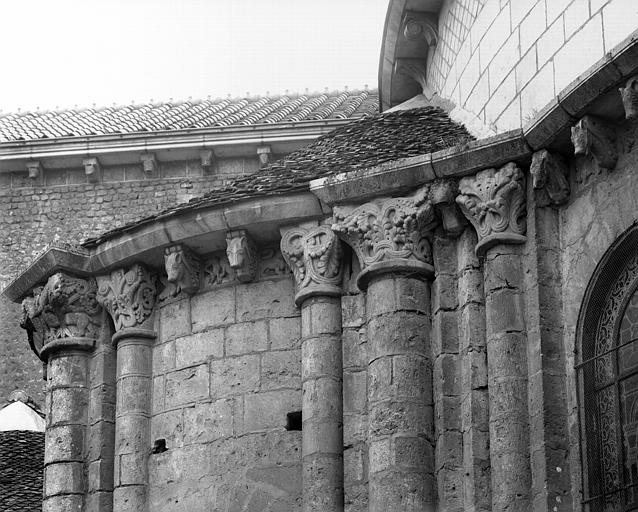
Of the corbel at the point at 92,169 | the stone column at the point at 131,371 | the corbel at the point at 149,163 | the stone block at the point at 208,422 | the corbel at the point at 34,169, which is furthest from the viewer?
the corbel at the point at 34,169

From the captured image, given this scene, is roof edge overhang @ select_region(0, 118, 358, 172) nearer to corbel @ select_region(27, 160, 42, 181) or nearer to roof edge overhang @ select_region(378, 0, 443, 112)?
corbel @ select_region(27, 160, 42, 181)

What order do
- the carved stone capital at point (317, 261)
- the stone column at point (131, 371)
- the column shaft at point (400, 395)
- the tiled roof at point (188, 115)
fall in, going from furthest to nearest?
the tiled roof at point (188, 115), the stone column at point (131, 371), the carved stone capital at point (317, 261), the column shaft at point (400, 395)

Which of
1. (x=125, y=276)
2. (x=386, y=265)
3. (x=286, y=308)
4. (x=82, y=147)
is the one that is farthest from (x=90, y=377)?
(x=82, y=147)

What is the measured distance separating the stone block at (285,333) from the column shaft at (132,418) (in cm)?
125

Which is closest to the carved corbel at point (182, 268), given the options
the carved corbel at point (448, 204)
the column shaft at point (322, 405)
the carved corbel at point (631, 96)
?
the column shaft at point (322, 405)

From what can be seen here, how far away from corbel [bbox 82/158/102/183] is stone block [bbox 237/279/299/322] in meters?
12.9

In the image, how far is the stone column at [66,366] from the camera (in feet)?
50.8

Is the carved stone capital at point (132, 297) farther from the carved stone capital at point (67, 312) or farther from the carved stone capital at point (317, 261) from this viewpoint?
the carved stone capital at point (317, 261)

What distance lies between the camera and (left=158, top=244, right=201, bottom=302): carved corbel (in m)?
15.1

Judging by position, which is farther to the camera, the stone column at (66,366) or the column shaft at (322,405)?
the stone column at (66,366)

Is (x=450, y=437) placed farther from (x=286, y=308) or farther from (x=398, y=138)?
(x=398, y=138)

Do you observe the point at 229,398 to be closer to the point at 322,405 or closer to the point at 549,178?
the point at 322,405

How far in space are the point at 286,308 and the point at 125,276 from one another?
5.11ft

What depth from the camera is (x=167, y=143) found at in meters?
27.3
